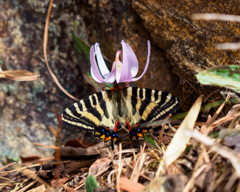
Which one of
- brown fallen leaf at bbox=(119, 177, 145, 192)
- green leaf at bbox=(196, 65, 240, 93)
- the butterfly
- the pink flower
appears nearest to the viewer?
brown fallen leaf at bbox=(119, 177, 145, 192)

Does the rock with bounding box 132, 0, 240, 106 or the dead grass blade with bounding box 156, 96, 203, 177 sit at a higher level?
the rock with bounding box 132, 0, 240, 106

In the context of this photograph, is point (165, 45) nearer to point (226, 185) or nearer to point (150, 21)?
point (150, 21)

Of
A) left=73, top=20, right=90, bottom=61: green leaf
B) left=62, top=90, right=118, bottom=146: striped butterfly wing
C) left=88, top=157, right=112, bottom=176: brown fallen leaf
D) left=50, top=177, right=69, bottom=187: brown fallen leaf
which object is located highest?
left=73, top=20, right=90, bottom=61: green leaf

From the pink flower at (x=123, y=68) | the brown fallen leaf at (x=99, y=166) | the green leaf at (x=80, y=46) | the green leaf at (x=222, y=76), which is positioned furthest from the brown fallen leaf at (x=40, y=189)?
the green leaf at (x=222, y=76)

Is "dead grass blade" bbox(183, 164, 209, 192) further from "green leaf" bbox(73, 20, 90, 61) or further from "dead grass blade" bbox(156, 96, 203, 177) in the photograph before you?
"green leaf" bbox(73, 20, 90, 61)

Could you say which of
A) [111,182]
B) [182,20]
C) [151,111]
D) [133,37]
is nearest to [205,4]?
[182,20]

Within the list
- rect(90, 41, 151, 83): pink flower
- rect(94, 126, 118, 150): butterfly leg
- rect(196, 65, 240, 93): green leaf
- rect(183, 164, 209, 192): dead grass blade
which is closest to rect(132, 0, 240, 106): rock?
rect(196, 65, 240, 93): green leaf

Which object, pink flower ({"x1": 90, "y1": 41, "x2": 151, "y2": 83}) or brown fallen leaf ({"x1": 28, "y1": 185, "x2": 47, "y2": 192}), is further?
brown fallen leaf ({"x1": 28, "y1": 185, "x2": 47, "y2": 192})
